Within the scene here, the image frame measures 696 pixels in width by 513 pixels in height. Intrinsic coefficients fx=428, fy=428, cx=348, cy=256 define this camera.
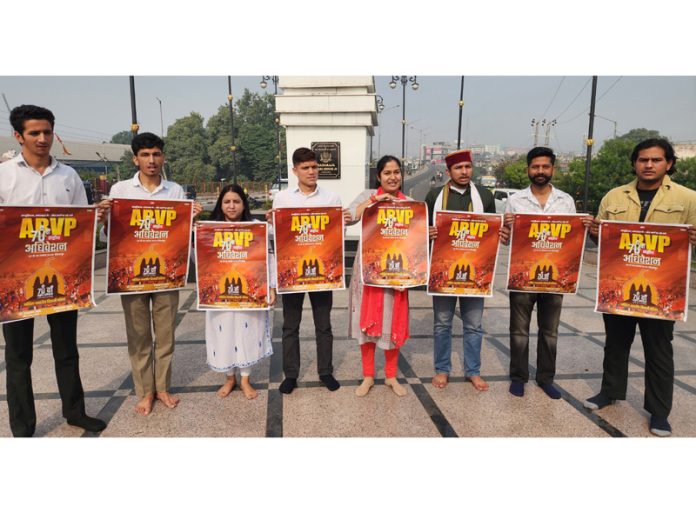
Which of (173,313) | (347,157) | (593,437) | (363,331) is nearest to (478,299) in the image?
(363,331)

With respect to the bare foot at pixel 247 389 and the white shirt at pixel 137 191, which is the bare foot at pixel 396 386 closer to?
the bare foot at pixel 247 389

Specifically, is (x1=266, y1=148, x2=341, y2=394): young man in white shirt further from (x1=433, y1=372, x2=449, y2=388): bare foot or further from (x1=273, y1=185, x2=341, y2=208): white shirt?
(x1=433, y1=372, x2=449, y2=388): bare foot

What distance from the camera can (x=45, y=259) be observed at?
2953 millimetres

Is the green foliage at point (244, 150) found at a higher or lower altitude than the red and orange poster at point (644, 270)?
higher

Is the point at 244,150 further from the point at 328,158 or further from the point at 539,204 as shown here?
the point at 539,204

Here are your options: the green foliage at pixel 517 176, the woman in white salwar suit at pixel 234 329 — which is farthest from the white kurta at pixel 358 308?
the green foliage at pixel 517 176

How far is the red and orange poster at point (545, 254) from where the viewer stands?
3.59m

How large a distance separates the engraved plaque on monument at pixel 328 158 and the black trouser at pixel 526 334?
7.76m

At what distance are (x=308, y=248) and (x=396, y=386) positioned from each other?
1.46 metres

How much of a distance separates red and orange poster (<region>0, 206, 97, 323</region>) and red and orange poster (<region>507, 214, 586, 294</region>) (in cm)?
334

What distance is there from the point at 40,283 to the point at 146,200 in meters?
0.90

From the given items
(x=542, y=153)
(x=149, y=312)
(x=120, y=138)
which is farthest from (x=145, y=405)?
(x=120, y=138)

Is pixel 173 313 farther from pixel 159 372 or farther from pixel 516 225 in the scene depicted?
pixel 516 225

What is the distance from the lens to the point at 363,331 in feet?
12.3
